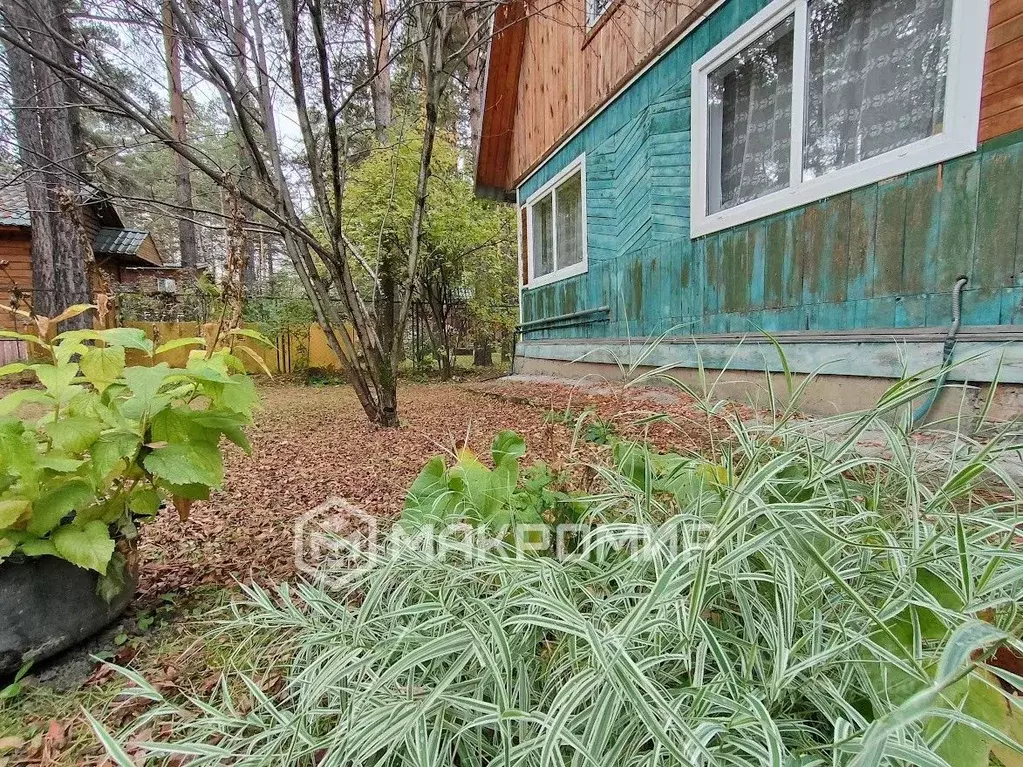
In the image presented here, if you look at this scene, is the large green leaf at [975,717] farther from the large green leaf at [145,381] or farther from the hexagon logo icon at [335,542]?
the large green leaf at [145,381]

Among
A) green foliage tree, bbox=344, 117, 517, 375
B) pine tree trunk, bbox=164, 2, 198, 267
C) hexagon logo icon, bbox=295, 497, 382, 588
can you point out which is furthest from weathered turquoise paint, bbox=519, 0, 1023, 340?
pine tree trunk, bbox=164, 2, 198, 267

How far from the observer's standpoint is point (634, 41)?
386cm

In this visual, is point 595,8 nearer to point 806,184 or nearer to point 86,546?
point 806,184

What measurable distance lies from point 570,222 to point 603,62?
1553 millimetres

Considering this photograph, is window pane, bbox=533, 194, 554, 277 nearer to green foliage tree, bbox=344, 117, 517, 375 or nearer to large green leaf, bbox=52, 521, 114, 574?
green foliage tree, bbox=344, 117, 517, 375

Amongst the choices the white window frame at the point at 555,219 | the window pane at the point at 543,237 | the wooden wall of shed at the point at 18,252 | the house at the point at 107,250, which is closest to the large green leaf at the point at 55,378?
the white window frame at the point at 555,219

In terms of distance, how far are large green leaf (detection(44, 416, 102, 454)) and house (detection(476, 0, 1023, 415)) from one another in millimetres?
1176

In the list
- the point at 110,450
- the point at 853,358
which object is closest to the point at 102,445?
the point at 110,450

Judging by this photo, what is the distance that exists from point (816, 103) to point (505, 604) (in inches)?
121

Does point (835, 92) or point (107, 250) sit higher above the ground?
point (107, 250)

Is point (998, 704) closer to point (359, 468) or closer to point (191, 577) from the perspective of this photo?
point (191, 577)

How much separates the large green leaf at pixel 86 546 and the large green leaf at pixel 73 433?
161mm

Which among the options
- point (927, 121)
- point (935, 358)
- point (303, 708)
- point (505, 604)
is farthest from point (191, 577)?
point (927, 121)

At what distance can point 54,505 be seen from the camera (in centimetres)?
89
